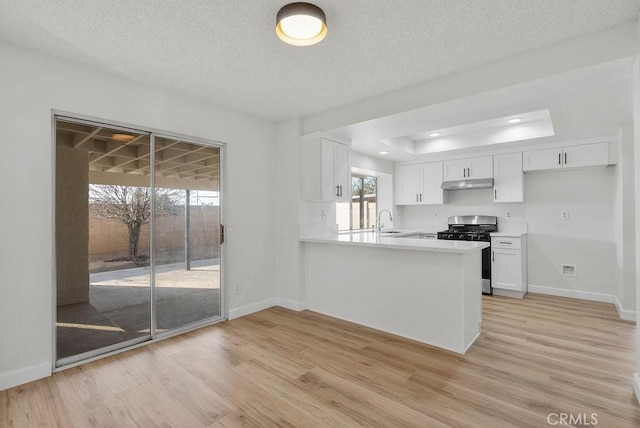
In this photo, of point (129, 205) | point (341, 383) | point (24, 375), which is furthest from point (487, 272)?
point (24, 375)

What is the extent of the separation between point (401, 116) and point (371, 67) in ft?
2.57

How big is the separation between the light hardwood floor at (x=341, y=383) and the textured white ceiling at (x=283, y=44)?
2.57 meters

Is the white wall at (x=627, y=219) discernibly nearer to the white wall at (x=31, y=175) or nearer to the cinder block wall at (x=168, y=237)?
the cinder block wall at (x=168, y=237)

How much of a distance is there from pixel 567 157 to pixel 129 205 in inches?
228

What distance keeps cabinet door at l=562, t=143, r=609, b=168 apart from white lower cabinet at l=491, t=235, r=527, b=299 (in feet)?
4.18

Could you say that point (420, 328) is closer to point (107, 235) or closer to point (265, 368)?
point (265, 368)

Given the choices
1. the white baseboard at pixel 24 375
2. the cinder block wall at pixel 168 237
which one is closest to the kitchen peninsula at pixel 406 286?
the cinder block wall at pixel 168 237

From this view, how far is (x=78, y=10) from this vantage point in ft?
6.54

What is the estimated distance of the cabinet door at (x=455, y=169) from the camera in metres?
5.65

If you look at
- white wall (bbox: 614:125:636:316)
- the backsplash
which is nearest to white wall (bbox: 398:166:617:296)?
the backsplash

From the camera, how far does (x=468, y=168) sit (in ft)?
18.4

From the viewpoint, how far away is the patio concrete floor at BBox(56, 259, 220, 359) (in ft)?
9.28

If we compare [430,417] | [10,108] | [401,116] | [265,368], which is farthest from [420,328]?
[10,108]

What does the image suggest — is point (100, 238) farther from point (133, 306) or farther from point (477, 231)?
point (477, 231)
